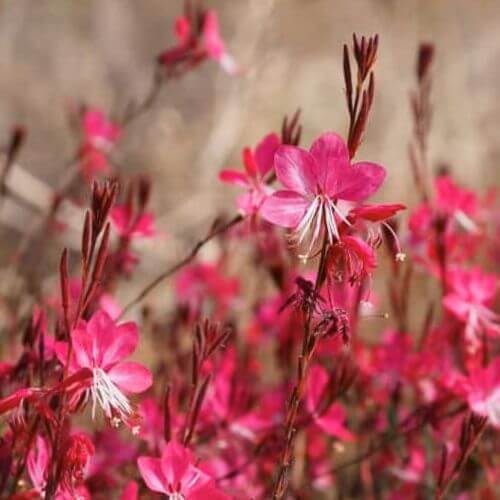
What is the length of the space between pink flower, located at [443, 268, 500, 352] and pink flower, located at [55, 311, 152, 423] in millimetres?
635

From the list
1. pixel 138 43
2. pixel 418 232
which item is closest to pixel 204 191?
pixel 138 43

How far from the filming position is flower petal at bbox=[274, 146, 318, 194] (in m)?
1.08

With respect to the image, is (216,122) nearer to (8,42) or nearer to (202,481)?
(8,42)

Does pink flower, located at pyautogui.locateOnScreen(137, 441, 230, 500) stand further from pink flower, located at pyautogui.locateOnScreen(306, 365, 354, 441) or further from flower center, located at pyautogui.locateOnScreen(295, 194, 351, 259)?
pink flower, located at pyautogui.locateOnScreen(306, 365, 354, 441)

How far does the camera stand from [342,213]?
1103 millimetres

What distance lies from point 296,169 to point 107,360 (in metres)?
0.30

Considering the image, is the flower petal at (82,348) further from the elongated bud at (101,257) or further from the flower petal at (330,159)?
the flower petal at (330,159)

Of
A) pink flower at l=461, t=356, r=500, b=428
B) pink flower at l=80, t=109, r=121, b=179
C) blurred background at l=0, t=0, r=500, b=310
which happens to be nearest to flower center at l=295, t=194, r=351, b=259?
pink flower at l=461, t=356, r=500, b=428

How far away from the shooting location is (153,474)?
3.68ft

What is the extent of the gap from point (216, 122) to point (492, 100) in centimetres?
167

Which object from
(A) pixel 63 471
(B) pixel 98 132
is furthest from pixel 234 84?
(A) pixel 63 471

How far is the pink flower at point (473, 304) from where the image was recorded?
1.60 meters

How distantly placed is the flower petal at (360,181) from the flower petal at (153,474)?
0.36m

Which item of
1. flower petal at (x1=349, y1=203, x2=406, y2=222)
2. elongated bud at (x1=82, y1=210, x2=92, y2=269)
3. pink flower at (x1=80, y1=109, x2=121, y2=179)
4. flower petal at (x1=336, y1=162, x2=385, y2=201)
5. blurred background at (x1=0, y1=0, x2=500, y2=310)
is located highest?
flower petal at (x1=336, y1=162, x2=385, y2=201)
